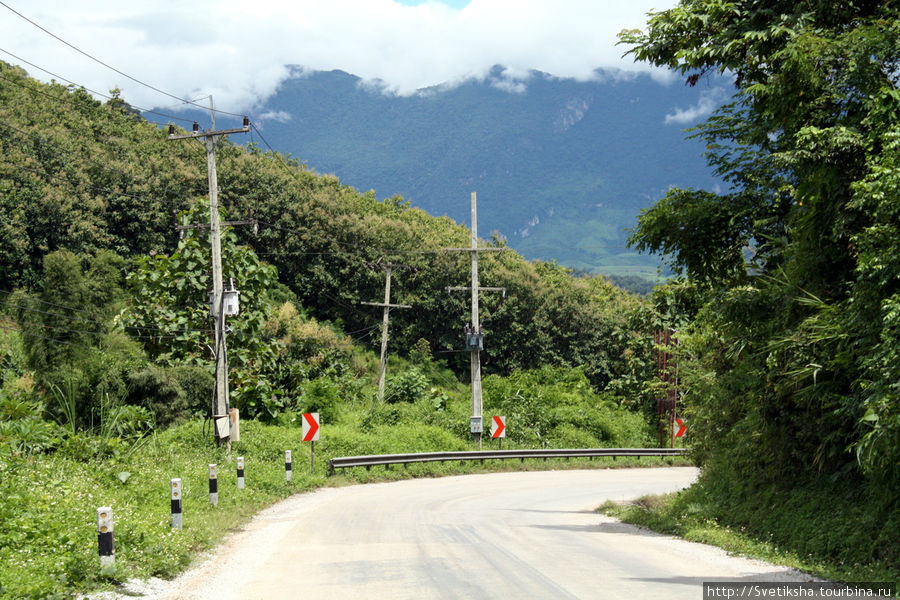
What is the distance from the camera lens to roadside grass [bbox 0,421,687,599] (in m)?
9.78

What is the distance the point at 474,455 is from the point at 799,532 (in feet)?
68.3

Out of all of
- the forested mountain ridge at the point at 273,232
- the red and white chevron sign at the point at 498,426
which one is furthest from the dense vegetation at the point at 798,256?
the forested mountain ridge at the point at 273,232

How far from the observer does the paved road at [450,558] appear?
9.36 m

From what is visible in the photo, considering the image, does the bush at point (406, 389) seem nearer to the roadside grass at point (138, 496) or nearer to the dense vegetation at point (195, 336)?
the dense vegetation at point (195, 336)

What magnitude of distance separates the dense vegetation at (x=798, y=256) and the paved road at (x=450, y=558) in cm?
192

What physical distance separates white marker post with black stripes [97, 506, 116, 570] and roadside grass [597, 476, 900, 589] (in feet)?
27.2

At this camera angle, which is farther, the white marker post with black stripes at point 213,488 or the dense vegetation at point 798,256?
the white marker post with black stripes at point 213,488

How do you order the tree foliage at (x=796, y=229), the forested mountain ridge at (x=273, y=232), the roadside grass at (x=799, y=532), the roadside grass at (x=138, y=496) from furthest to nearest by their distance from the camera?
the forested mountain ridge at (x=273, y=232) < the roadside grass at (x=799, y=532) < the tree foliage at (x=796, y=229) < the roadside grass at (x=138, y=496)

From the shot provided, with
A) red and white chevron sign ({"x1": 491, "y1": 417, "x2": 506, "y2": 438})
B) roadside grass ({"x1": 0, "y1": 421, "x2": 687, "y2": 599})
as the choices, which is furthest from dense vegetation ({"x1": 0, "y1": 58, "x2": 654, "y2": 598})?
red and white chevron sign ({"x1": 491, "y1": 417, "x2": 506, "y2": 438})

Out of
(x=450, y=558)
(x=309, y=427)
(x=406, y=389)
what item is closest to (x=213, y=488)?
(x=450, y=558)

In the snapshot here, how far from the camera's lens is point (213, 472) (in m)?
17.2

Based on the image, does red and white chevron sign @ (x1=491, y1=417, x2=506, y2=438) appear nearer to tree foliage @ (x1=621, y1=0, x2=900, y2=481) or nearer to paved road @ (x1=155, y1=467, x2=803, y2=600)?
paved road @ (x1=155, y1=467, x2=803, y2=600)

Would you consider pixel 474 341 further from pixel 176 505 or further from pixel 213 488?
pixel 176 505

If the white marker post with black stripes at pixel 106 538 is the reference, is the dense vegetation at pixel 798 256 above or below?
above
